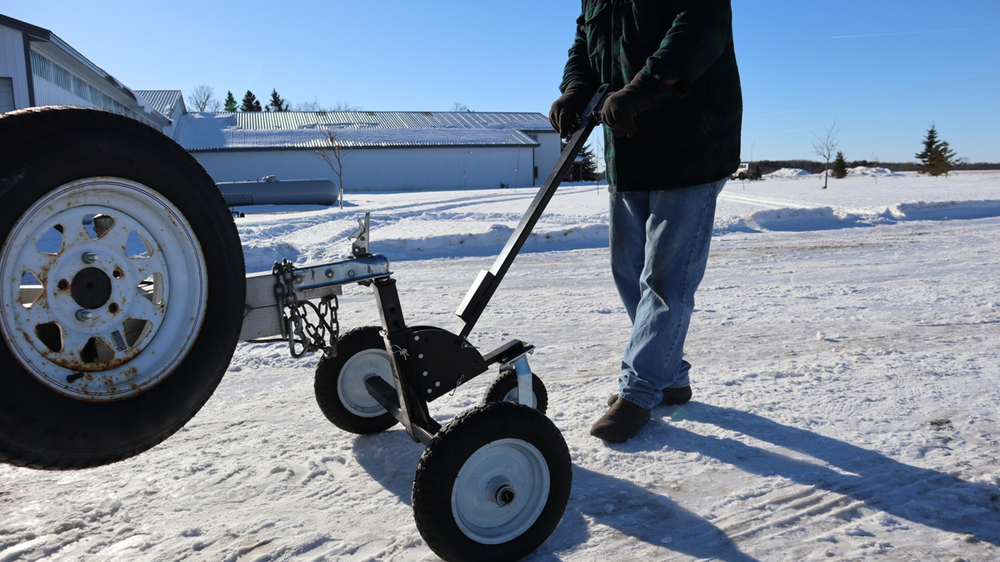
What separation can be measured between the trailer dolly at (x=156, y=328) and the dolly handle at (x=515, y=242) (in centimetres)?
3

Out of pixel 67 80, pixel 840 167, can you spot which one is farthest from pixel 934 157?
pixel 67 80

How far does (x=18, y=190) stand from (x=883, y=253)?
29.2 ft

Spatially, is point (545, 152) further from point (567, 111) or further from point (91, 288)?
point (91, 288)

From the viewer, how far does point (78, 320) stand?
5.16ft

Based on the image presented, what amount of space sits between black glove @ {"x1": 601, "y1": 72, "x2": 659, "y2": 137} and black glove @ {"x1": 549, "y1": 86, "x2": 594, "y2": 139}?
1.77 ft

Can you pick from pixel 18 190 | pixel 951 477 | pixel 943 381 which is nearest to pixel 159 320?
pixel 18 190

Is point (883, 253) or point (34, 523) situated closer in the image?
point (34, 523)

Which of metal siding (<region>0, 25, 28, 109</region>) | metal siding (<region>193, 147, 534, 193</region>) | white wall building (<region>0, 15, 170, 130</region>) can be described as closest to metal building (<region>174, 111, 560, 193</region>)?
metal siding (<region>193, 147, 534, 193</region>)

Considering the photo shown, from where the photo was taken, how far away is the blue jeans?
2744mm

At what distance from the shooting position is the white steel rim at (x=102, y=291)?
4.81ft

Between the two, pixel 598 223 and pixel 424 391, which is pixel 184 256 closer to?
pixel 424 391

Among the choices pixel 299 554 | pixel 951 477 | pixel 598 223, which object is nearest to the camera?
pixel 299 554

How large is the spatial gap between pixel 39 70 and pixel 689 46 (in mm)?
21218

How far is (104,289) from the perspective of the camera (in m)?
1.62
